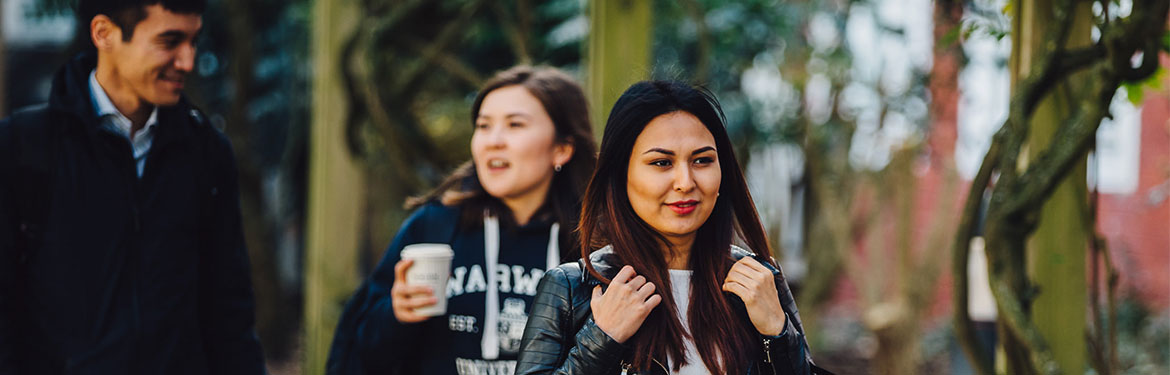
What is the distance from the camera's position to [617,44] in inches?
127

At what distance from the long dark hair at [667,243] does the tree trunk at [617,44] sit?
5.20ft

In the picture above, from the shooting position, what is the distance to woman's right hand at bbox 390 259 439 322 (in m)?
2.12

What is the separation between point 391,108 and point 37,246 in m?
2.51

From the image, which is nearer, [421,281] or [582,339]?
[582,339]

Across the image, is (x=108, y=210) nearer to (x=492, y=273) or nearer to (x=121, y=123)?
(x=121, y=123)

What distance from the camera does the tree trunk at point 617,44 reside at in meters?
3.22

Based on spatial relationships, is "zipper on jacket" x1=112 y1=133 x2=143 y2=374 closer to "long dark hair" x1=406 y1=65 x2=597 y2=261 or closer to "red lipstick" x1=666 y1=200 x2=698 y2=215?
"long dark hair" x1=406 y1=65 x2=597 y2=261

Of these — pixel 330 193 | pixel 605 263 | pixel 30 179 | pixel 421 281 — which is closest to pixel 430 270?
pixel 421 281

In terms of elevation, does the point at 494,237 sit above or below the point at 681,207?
below

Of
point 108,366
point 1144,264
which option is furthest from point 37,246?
point 1144,264

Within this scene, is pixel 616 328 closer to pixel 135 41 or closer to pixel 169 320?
pixel 169 320

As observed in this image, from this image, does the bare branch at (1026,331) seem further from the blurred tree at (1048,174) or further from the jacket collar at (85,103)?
the jacket collar at (85,103)

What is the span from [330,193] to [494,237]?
2.11 metres

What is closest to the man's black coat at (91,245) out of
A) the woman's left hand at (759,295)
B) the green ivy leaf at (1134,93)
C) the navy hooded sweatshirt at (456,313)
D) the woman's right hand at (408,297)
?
the navy hooded sweatshirt at (456,313)
